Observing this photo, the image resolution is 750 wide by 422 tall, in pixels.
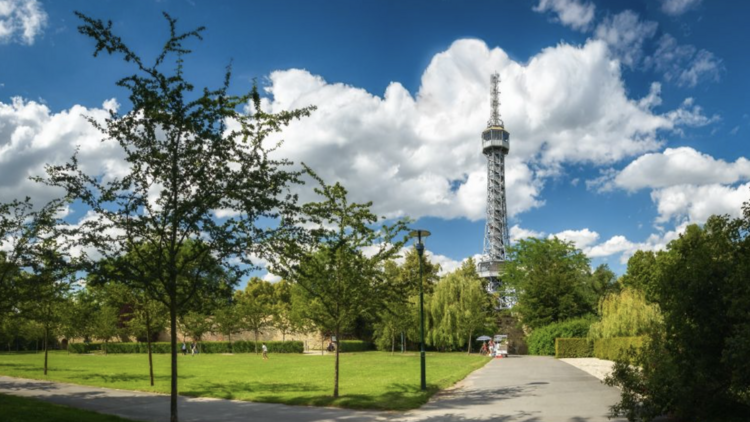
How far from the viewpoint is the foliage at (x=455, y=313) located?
51.2 metres

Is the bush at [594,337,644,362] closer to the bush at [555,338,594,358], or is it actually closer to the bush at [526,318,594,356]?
the bush at [555,338,594,358]

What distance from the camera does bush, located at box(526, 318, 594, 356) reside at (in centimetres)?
4809

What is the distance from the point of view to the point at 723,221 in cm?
Answer: 1066

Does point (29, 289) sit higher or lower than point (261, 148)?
lower

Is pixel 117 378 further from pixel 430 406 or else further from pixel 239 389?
pixel 430 406

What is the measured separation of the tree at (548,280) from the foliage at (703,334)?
45.5m

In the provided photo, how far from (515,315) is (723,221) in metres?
53.8

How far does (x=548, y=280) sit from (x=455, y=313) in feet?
37.1

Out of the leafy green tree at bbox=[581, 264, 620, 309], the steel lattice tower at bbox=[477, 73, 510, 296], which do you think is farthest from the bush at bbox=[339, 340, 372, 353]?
the steel lattice tower at bbox=[477, 73, 510, 296]

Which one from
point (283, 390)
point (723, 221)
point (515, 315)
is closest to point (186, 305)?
point (283, 390)

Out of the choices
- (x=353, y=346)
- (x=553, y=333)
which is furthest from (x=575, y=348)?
(x=353, y=346)

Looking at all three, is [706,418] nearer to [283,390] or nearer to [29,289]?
[283,390]

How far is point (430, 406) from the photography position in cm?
1433

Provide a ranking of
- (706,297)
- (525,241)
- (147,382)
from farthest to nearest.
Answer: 1. (525,241)
2. (147,382)
3. (706,297)
